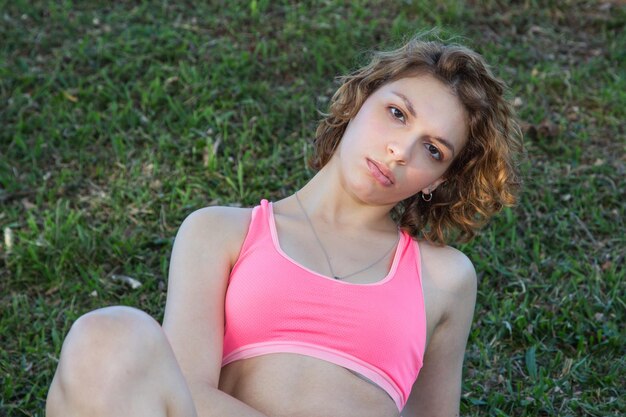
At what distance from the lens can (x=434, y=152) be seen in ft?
9.61

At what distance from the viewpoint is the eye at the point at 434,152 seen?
2.91 metres

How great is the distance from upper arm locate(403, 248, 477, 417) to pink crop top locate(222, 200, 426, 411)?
0.18 m

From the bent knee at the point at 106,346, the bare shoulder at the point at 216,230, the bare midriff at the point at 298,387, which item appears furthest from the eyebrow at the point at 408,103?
the bent knee at the point at 106,346

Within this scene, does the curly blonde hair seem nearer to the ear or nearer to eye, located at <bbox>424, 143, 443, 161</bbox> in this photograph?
the ear

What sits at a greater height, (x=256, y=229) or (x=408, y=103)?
(x=408, y=103)

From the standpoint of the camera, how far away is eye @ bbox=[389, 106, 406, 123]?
2.88 meters

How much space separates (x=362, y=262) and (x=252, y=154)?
1766 millimetres

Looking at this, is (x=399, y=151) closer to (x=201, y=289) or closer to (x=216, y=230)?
(x=216, y=230)

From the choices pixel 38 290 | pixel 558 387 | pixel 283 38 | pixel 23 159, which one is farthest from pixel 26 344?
pixel 283 38

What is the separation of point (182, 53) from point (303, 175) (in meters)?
1.03

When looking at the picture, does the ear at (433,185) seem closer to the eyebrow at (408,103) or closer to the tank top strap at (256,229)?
the eyebrow at (408,103)

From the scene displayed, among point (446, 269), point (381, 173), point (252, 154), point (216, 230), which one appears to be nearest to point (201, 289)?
point (216, 230)

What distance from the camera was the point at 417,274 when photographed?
2.93 meters

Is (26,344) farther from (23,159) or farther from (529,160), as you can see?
(529,160)
